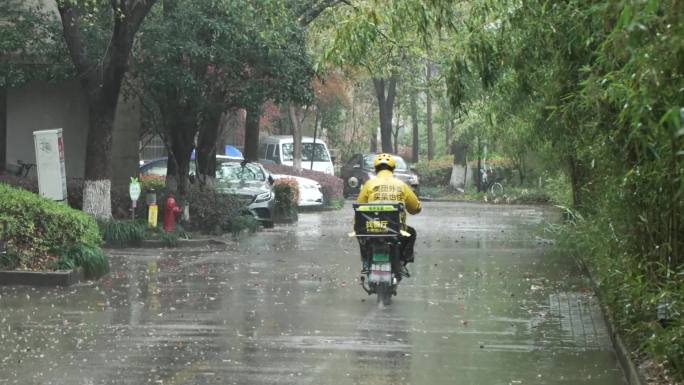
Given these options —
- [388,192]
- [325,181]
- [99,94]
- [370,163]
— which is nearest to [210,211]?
[99,94]

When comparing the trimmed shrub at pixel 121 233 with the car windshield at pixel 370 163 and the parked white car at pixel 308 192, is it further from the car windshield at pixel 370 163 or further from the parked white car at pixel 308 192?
the car windshield at pixel 370 163

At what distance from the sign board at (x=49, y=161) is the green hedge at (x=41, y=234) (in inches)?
158

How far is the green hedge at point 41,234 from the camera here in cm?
1370

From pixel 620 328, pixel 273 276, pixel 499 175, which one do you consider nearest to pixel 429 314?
pixel 620 328

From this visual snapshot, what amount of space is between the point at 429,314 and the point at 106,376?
4.60 metres

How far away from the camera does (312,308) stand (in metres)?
12.3

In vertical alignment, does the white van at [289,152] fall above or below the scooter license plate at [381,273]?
above

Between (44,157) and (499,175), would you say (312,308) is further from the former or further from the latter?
(499,175)

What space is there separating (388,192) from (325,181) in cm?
2219

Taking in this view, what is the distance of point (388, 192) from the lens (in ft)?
41.0

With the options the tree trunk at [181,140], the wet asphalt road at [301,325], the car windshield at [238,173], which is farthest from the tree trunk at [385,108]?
the wet asphalt road at [301,325]

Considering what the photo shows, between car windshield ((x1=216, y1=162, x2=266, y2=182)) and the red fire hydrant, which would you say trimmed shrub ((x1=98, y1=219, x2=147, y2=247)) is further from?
car windshield ((x1=216, y1=162, x2=266, y2=182))

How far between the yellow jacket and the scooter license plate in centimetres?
64

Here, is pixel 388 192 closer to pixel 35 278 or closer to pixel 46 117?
pixel 35 278
